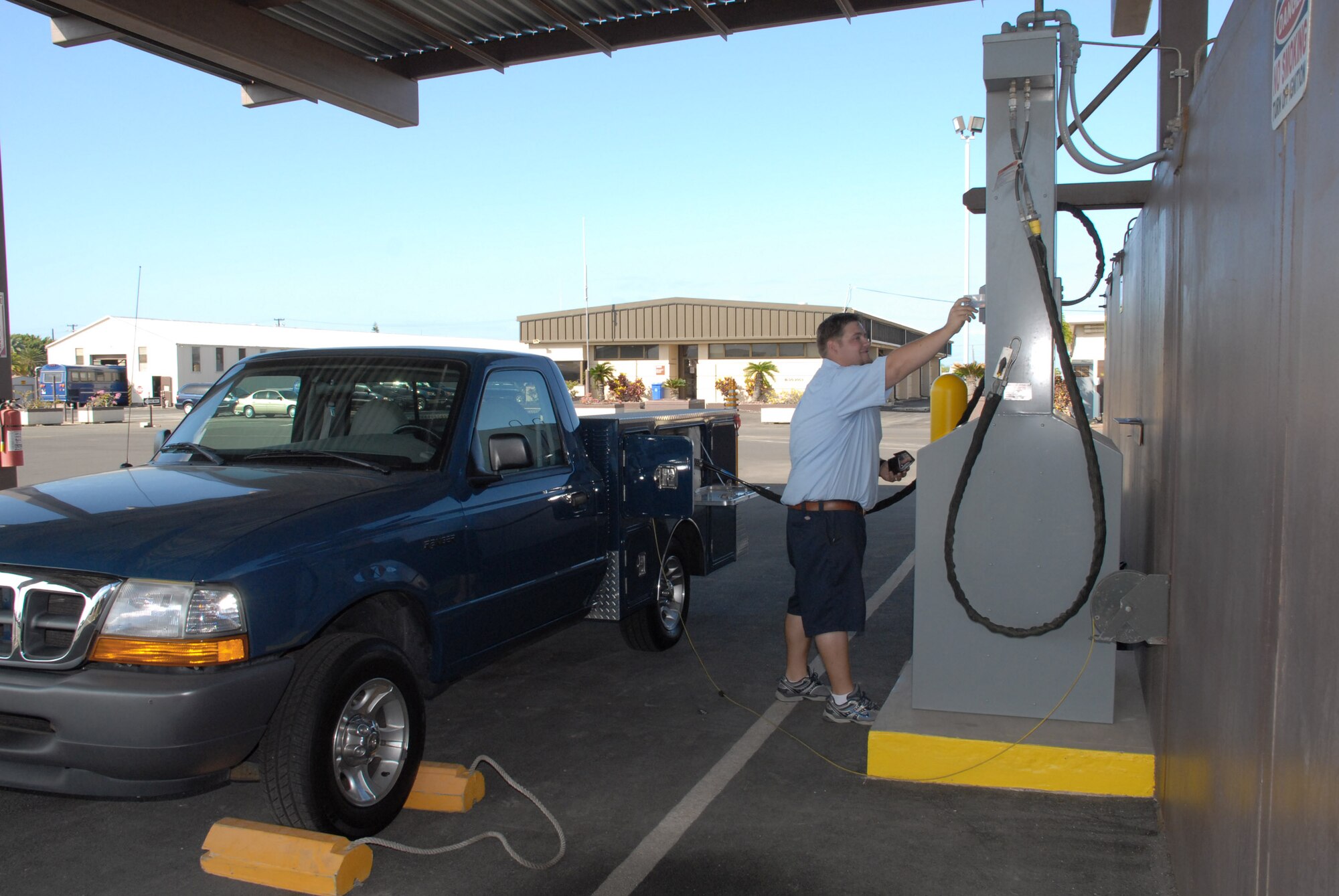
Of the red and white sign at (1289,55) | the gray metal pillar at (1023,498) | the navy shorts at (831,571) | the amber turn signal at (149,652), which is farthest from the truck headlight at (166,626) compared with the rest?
the red and white sign at (1289,55)

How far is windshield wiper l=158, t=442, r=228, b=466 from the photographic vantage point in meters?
4.82

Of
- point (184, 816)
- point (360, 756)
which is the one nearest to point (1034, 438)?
point (360, 756)

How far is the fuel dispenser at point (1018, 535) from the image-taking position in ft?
14.6

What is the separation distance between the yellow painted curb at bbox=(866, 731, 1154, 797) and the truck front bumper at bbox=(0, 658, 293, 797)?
2633 millimetres

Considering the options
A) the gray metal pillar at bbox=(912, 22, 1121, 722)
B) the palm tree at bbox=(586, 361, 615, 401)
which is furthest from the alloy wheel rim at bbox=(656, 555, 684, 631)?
the palm tree at bbox=(586, 361, 615, 401)

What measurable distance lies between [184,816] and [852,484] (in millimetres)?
3283

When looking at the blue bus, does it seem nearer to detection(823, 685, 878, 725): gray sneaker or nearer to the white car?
the white car

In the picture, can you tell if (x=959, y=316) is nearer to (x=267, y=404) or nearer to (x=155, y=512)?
(x=267, y=404)

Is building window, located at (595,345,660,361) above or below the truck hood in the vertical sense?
above

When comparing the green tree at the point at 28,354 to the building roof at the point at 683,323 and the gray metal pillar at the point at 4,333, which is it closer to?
the building roof at the point at 683,323

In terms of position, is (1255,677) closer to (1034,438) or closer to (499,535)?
(1034,438)

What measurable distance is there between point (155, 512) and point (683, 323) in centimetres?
4807

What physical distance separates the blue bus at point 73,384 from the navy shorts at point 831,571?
54.3m

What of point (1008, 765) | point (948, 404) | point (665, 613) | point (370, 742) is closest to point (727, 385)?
point (665, 613)
